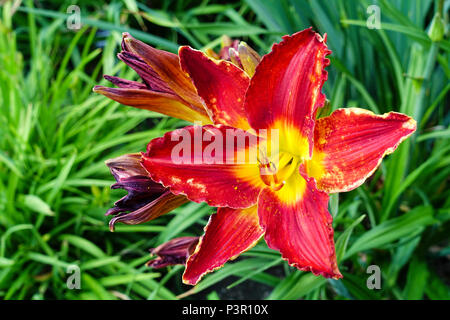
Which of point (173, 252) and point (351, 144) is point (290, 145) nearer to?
point (351, 144)

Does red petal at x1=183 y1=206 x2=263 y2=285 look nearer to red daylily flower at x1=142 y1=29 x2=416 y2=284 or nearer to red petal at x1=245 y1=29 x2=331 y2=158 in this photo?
red daylily flower at x1=142 y1=29 x2=416 y2=284

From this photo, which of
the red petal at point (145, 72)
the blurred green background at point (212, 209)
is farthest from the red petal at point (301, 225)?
the blurred green background at point (212, 209)

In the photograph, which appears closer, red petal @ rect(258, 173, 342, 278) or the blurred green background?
red petal @ rect(258, 173, 342, 278)

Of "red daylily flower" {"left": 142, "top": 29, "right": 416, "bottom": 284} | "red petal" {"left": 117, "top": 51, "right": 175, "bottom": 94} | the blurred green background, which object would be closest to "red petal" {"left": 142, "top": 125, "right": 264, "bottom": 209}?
"red daylily flower" {"left": 142, "top": 29, "right": 416, "bottom": 284}

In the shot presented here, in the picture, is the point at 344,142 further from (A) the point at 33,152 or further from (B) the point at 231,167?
(A) the point at 33,152

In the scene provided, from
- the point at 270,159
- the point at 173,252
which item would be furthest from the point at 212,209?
the point at 270,159

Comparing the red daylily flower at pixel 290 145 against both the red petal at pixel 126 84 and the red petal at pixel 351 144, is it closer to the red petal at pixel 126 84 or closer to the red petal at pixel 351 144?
the red petal at pixel 351 144
